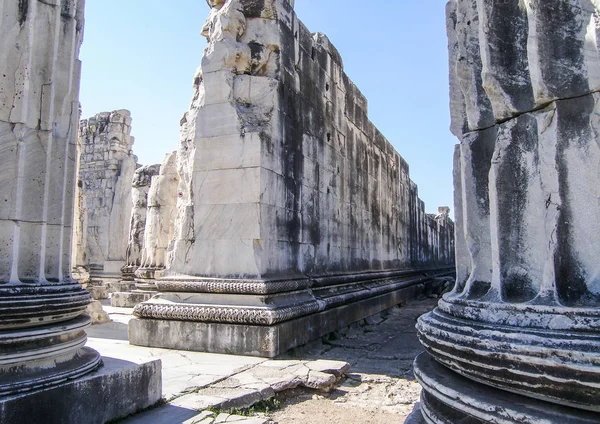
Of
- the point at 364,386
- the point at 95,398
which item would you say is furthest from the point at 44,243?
the point at 364,386

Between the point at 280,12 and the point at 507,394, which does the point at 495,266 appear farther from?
the point at 280,12

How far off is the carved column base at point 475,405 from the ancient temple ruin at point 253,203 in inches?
113

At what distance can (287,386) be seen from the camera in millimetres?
4199

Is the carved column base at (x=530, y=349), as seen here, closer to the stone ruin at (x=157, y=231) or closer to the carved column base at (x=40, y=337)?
the carved column base at (x=40, y=337)

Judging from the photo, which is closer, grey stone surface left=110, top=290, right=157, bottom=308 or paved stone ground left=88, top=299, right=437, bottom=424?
paved stone ground left=88, top=299, right=437, bottom=424

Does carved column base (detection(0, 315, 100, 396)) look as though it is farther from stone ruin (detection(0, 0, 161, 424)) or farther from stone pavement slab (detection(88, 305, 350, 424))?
stone pavement slab (detection(88, 305, 350, 424))

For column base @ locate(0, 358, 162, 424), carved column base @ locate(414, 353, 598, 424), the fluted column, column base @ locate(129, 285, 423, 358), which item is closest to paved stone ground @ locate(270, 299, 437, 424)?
column base @ locate(129, 285, 423, 358)

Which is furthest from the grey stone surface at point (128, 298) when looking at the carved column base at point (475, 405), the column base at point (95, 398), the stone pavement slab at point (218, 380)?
the carved column base at point (475, 405)

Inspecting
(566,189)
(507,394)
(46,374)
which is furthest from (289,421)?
(566,189)

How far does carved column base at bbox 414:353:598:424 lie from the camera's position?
70.1 inches

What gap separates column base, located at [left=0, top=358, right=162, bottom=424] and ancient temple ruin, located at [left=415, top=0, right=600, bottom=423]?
1998 millimetres

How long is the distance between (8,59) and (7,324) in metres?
1.66

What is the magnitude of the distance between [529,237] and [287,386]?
9.00 feet

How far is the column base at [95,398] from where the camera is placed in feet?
8.43
